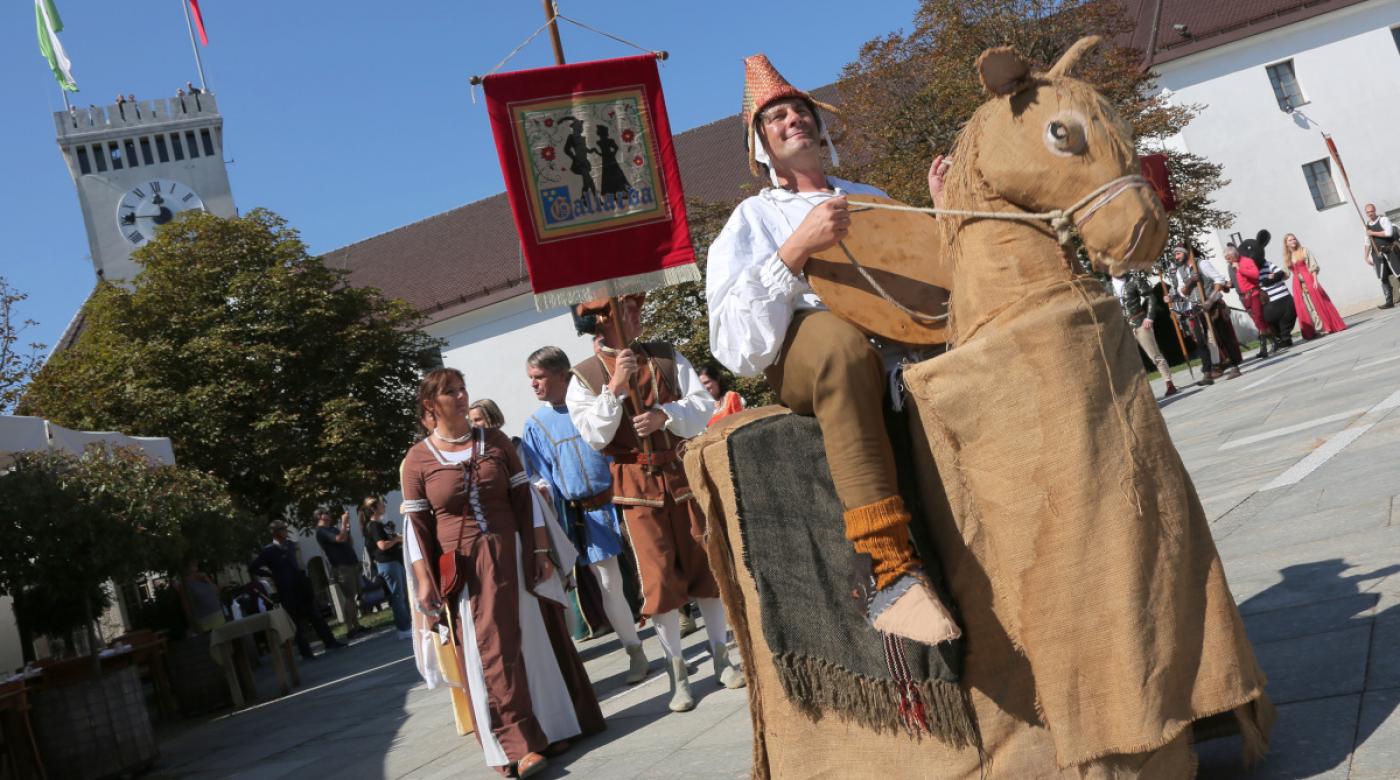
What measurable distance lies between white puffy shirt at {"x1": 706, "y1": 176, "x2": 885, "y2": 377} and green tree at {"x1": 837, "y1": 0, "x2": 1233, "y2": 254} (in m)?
26.4

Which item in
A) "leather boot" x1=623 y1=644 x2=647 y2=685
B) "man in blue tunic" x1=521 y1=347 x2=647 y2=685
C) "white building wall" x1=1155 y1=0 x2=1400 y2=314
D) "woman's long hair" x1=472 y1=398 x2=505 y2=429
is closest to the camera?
"man in blue tunic" x1=521 y1=347 x2=647 y2=685

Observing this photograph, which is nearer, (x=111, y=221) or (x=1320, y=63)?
(x=1320, y=63)

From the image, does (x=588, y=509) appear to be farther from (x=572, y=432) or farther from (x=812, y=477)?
(x=812, y=477)

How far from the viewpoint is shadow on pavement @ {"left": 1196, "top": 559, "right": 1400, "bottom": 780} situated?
3205mm

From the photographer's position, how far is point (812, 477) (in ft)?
11.3

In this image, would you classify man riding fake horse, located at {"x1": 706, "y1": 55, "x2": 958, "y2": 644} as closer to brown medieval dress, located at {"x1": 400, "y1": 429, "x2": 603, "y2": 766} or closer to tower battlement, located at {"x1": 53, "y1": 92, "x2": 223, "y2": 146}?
brown medieval dress, located at {"x1": 400, "y1": 429, "x2": 603, "y2": 766}

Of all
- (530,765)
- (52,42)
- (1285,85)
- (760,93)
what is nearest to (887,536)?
(760,93)

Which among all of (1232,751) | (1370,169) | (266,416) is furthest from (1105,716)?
(1370,169)

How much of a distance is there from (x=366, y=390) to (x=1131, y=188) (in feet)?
122

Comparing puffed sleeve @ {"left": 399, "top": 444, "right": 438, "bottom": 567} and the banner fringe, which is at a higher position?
the banner fringe

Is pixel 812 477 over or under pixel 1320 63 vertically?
under

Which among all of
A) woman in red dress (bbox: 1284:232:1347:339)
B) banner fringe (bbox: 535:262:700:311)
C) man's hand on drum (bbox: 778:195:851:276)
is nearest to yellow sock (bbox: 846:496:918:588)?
man's hand on drum (bbox: 778:195:851:276)

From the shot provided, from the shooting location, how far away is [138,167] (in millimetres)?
67500

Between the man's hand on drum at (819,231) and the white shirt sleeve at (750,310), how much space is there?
6 centimetres
